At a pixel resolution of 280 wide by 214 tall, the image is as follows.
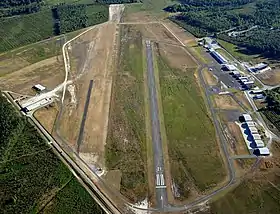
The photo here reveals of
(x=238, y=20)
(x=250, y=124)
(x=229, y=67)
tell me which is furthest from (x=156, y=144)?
(x=238, y=20)

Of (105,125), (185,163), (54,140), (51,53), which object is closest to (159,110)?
(105,125)

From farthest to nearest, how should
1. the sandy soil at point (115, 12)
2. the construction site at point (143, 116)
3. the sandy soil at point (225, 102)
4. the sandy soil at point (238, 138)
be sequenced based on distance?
the sandy soil at point (115, 12) → the sandy soil at point (225, 102) → the sandy soil at point (238, 138) → the construction site at point (143, 116)

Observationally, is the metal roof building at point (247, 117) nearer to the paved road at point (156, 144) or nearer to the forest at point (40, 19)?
the paved road at point (156, 144)

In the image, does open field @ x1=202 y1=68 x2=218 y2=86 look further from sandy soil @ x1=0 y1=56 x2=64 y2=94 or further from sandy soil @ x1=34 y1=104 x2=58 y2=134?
sandy soil @ x1=34 y1=104 x2=58 y2=134

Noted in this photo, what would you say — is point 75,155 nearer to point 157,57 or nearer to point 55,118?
point 55,118

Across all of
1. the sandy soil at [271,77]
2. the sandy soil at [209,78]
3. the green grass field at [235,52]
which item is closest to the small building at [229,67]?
the sandy soil at [209,78]

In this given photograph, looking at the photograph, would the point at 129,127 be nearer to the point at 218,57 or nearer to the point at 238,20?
the point at 218,57
